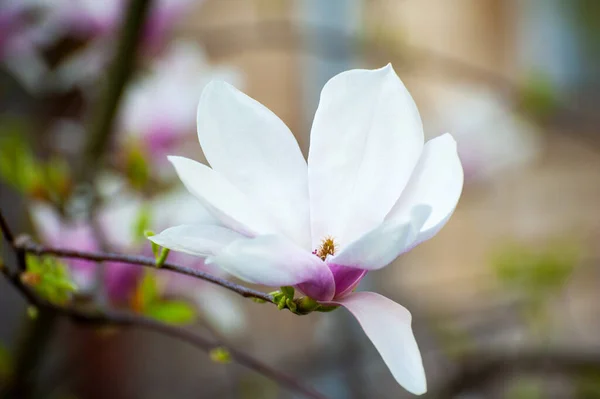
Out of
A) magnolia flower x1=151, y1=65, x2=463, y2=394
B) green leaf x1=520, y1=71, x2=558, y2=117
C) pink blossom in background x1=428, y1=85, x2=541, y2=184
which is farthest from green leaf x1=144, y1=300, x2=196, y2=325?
green leaf x1=520, y1=71, x2=558, y2=117

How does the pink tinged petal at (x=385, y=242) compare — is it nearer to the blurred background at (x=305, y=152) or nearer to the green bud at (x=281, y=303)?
the green bud at (x=281, y=303)

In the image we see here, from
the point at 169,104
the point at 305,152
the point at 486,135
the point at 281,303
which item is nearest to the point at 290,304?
the point at 281,303

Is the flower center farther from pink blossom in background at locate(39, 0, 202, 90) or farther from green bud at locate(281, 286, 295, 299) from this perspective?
pink blossom in background at locate(39, 0, 202, 90)

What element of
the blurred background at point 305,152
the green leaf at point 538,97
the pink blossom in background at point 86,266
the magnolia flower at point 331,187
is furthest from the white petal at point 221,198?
the green leaf at point 538,97

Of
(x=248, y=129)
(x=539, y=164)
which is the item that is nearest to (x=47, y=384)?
(x=248, y=129)

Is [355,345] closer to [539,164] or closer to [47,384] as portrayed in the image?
[47,384]

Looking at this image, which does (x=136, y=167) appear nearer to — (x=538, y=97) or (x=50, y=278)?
(x=50, y=278)
